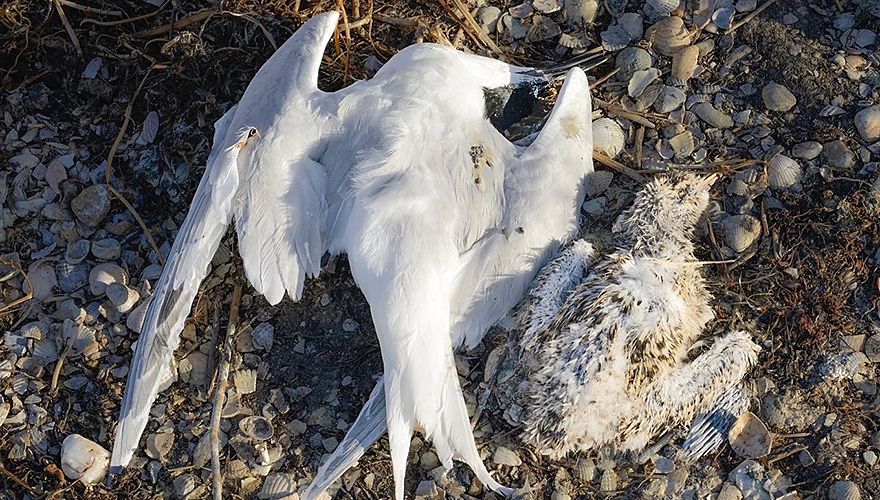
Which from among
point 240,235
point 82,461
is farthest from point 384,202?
point 82,461

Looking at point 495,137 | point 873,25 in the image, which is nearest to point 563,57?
point 495,137

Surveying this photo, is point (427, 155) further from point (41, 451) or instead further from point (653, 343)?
point (41, 451)

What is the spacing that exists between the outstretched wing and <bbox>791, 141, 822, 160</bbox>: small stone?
1437 millimetres

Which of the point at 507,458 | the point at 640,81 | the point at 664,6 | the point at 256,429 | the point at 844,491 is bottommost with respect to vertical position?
the point at 844,491

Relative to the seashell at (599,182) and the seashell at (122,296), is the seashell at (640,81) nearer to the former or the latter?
the seashell at (599,182)

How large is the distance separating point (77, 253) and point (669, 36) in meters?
1.92

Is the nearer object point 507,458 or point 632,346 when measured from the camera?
point 632,346

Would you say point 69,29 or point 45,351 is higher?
point 69,29

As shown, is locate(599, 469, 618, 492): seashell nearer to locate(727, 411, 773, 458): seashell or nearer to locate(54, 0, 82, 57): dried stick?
locate(727, 411, 773, 458): seashell

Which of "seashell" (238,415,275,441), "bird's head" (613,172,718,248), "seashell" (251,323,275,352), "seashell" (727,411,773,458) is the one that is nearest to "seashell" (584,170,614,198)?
"bird's head" (613,172,718,248)

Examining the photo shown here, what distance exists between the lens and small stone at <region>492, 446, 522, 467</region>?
8.09ft

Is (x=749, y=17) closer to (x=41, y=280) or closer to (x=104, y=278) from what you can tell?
(x=104, y=278)

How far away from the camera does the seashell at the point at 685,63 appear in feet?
9.10

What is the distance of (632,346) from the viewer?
7.42 feet
